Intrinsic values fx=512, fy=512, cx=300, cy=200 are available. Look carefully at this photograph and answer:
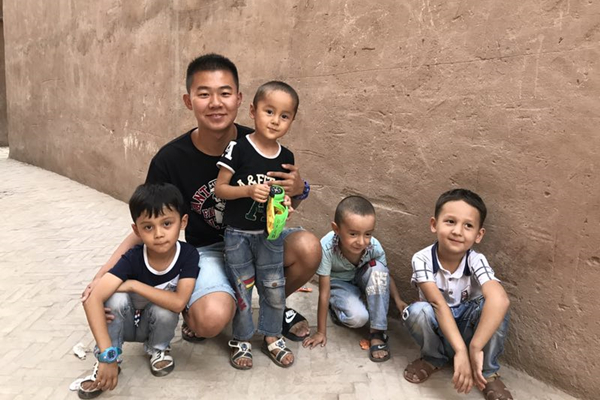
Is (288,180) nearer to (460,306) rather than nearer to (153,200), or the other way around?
(153,200)

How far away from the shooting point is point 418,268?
278cm

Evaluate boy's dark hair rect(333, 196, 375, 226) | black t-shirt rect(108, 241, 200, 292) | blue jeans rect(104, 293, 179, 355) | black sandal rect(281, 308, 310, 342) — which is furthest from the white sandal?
boy's dark hair rect(333, 196, 375, 226)

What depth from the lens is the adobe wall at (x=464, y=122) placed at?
2.50m

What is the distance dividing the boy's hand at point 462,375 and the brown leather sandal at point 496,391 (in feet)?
0.57

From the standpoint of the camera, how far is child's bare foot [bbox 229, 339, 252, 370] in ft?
9.36

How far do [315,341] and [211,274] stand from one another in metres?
0.78

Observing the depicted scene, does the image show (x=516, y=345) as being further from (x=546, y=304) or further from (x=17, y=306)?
(x=17, y=306)

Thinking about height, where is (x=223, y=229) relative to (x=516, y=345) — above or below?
above

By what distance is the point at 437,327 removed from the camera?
274cm

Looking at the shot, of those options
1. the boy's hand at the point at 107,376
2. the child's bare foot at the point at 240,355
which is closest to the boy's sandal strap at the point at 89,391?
the boy's hand at the point at 107,376

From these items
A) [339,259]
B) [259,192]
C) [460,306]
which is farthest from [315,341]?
[259,192]

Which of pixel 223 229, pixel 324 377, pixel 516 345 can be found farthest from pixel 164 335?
pixel 516 345

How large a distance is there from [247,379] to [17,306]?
6.28ft

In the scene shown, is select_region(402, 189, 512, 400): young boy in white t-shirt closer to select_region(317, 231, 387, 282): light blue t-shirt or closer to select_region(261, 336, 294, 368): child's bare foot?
select_region(317, 231, 387, 282): light blue t-shirt
